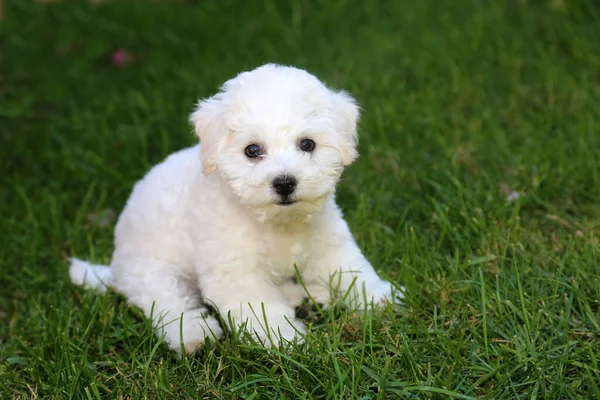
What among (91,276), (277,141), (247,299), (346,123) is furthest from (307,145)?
(91,276)

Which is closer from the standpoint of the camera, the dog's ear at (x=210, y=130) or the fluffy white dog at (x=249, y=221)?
the fluffy white dog at (x=249, y=221)

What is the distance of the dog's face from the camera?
3.21 meters

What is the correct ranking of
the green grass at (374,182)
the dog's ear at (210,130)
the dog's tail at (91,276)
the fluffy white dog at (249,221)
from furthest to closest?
1. the dog's tail at (91,276)
2. the dog's ear at (210,130)
3. the fluffy white dog at (249,221)
4. the green grass at (374,182)

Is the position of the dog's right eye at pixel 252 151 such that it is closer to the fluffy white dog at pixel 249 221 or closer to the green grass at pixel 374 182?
the fluffy white dog at pixel 249 221

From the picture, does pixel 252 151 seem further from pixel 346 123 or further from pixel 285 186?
pixel 346 123

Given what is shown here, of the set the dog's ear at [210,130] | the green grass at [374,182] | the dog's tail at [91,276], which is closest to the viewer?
the green grass at [374,182]

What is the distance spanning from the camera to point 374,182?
480 cm

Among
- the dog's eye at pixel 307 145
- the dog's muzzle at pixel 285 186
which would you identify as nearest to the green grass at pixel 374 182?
the dog's muzzle at pixel 285 186

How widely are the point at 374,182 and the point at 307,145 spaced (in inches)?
59.7

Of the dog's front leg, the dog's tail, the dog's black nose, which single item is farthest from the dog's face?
the dog's tail

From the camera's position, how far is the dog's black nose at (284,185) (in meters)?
3.17

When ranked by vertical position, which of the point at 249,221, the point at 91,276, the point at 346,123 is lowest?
the point at 249,221

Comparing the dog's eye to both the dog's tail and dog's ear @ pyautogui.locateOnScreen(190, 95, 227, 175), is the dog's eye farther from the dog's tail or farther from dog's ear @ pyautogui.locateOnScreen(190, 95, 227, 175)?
the dog's tail

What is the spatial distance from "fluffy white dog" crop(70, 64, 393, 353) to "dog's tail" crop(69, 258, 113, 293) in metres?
0.01
